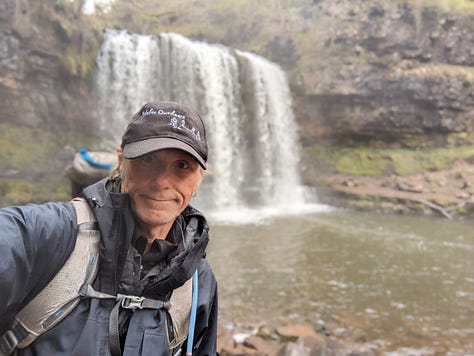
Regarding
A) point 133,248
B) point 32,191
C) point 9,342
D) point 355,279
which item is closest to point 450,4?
point 355,279

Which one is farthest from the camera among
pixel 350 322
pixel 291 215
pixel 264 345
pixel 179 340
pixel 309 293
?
pixel 291 215

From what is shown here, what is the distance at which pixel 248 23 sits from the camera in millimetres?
22609

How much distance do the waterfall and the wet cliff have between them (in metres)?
0.80

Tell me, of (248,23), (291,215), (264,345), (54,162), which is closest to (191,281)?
(264,345)

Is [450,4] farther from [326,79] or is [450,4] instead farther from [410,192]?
[410,192]

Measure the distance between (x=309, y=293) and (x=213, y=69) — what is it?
13.3 meters

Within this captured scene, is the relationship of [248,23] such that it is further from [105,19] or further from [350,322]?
[350,322]

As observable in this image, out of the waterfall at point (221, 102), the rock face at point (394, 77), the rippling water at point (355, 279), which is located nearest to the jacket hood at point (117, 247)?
the rippling water at point (355, 279)

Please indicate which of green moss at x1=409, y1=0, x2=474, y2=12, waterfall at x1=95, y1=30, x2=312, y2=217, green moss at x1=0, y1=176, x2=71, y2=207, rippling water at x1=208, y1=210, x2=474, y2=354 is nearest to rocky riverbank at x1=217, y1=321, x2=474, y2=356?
rippling water at x1=208, y1=210, x2=474, y2=354

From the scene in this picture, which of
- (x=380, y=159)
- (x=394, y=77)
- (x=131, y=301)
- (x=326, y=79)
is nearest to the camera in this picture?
(x=131, y=301)

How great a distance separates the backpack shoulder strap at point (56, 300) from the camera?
1149 millimetres

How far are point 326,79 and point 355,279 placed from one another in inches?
545

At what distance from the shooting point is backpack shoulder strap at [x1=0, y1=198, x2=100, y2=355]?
1149 millimetres

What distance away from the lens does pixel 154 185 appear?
1.43 metres
